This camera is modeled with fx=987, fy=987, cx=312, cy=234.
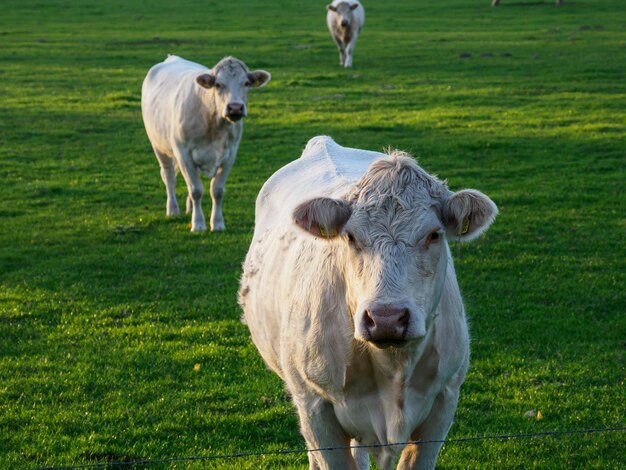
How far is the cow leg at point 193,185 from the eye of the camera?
12.6 m

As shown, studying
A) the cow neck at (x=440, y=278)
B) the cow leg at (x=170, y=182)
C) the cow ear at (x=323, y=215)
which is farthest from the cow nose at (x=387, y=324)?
the cow leg at (x=170, y=182)

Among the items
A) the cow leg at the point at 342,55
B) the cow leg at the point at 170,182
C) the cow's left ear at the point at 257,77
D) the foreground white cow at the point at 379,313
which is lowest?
the cow leg at the point at 342,55

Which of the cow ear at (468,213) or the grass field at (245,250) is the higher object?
the cow ear at (468,213)

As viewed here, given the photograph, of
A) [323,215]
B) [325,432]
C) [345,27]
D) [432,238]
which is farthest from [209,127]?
[345,27]

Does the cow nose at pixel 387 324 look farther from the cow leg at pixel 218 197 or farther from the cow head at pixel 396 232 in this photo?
the cow leg at pixel 218 197

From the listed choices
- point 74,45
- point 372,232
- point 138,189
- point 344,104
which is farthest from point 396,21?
point 372,232

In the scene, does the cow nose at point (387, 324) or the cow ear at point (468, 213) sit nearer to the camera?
the cow nose at point (387, 324)

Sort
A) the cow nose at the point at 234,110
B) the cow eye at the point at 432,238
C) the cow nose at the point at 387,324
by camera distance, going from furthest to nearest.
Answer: the cow nose at the point at 234,110
the cow eye at the point at 432,238
the cow nose at the point at 387,324

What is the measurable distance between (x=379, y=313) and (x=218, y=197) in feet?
29.0

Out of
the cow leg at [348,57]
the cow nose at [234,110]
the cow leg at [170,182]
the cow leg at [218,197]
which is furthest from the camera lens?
the cow leg at [348,57]

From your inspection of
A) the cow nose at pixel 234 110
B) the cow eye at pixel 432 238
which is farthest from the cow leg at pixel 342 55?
the cow eye at pixel 432 238

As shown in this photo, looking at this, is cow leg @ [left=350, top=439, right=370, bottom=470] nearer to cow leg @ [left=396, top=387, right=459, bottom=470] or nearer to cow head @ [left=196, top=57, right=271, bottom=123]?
cow leg @ [left=396, top=387, right=459, bottom=470]

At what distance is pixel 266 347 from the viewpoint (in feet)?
19.0

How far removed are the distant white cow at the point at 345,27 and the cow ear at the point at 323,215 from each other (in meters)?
24.3
